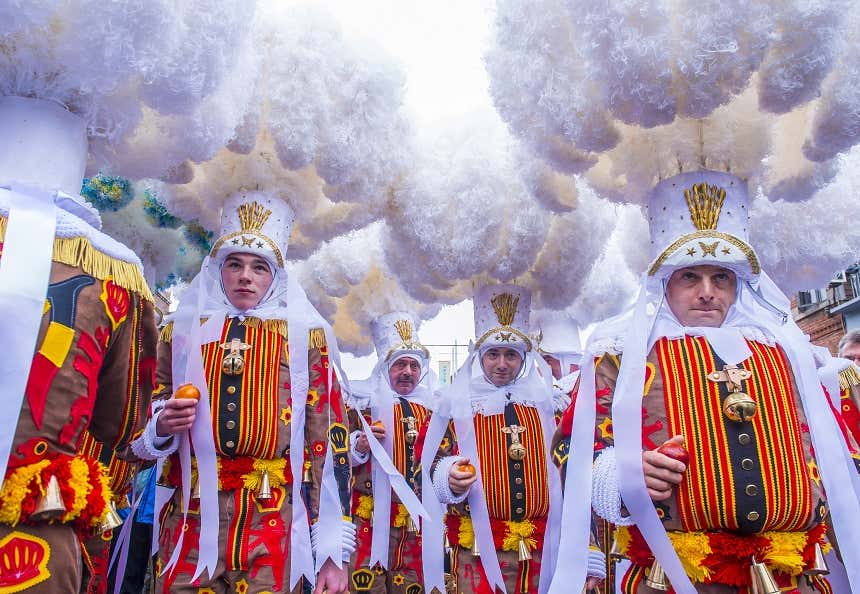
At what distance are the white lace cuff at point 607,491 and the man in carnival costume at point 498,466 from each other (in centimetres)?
129

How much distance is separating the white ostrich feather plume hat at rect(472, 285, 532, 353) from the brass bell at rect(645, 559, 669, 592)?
7.72ft

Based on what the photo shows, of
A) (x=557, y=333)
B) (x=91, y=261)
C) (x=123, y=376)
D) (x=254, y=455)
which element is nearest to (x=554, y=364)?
(x=557, y=333)

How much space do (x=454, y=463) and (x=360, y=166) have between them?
1.76 m

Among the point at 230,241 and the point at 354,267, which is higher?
the point at 354,267

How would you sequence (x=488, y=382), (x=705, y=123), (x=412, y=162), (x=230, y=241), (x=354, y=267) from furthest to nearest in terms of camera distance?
(x=354, y=267) → (x=488, y=382) → (x=412, y=162) → (x=230, y=241) → (x=705, y=123)

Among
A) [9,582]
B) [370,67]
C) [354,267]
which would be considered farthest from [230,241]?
[354,267]

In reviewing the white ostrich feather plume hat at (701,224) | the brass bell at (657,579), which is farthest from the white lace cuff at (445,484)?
the white ostrich feather plume hat at (701,224)

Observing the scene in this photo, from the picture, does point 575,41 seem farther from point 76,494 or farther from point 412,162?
point 76,494

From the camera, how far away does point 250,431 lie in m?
3.04

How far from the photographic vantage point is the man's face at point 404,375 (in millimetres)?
5938

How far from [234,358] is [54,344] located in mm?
1502

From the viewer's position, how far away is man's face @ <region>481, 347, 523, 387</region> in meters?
4.48

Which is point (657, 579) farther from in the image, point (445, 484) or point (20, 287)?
point (20, 287)

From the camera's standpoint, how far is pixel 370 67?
12.3ft
